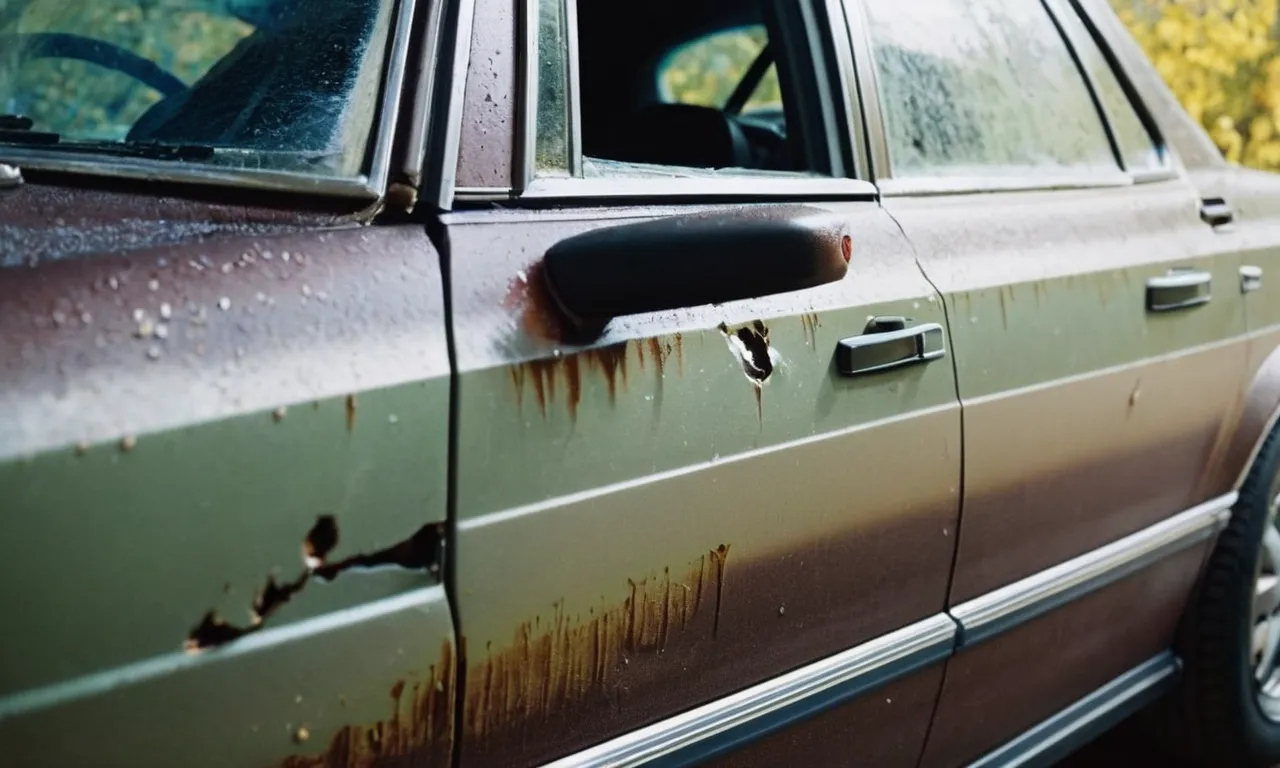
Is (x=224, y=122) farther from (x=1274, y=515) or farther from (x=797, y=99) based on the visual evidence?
(x=1274, y=515)

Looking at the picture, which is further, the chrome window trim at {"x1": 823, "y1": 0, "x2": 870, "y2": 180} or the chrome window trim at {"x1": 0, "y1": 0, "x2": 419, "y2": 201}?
the chrome window trim at {"x1": 823, "y1": 0, "x2": 870, "y2": 180}

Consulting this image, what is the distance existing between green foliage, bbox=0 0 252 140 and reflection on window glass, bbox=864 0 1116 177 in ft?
3.71

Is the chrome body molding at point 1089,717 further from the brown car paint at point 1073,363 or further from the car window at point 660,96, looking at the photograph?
the car window at point 660,96

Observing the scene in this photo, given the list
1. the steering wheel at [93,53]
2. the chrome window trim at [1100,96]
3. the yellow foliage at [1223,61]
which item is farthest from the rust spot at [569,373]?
the yellow foliage at [1223,61]

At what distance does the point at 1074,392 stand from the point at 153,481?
1563 mm

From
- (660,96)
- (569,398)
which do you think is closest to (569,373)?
(569,398)

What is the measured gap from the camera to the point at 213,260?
3.52ft

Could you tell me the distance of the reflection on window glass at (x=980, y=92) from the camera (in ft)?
6.38

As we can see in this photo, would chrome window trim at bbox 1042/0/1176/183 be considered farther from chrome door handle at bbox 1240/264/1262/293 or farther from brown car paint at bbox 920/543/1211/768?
brown car paint at bbox 920/543/1211/768

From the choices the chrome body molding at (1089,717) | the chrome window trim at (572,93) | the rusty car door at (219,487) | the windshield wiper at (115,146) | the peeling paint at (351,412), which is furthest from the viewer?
the chrome body molding at (1089,717)

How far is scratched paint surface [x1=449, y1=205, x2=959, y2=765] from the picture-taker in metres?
1.21

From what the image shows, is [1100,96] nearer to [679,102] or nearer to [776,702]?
[679,102]

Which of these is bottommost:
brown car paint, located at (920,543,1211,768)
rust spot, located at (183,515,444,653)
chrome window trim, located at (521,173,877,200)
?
brown car paint, located at (920,543,1211,768)

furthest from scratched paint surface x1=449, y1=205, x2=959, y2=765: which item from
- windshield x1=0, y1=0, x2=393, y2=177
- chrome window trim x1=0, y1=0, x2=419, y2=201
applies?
windshield x1=0, y1=0, x2=393, y2=177
